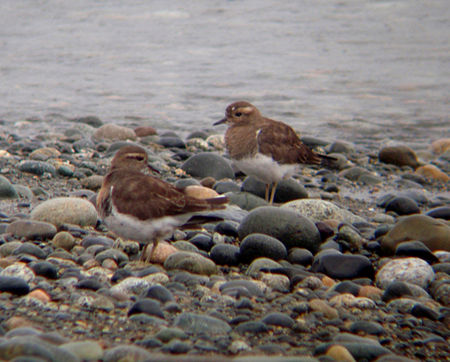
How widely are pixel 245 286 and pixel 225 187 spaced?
359 centimetres

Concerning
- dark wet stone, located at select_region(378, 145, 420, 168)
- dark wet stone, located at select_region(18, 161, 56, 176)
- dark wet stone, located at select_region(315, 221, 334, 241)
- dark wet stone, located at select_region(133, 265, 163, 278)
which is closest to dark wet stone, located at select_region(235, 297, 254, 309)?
dark wet stone, located at select_region(133, 265, 163, 278)

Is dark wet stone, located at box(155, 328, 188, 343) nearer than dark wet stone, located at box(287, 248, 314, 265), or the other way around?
dark wet stone, located at box(155, 328, 188, 343)

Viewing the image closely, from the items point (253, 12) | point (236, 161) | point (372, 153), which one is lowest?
point (372, 153)

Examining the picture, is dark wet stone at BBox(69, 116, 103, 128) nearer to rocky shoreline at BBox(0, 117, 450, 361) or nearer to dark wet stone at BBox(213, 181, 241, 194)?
rocky shoreline at BBox(0, 117, 450, 361)

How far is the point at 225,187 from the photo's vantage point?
8633 millimetres

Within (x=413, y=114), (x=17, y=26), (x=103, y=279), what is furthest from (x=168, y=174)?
(x=17, y=26)

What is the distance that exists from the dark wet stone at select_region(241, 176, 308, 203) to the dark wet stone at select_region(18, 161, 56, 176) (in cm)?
270

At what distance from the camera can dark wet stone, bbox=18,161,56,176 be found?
8.70 m

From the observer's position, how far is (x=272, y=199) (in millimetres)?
8422

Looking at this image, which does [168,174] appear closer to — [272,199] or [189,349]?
[272,199]

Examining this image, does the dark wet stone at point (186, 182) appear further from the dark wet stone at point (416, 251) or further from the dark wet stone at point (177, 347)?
the dark wet stone at point (177, 347)

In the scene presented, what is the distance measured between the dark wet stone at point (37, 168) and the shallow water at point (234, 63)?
15.7ft

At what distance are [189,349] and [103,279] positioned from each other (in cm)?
158

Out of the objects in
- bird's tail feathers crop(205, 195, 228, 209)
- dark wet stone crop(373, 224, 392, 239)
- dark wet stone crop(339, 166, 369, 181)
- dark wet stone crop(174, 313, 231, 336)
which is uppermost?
bird's tail feathers crop(205, 195, 228, 209)
